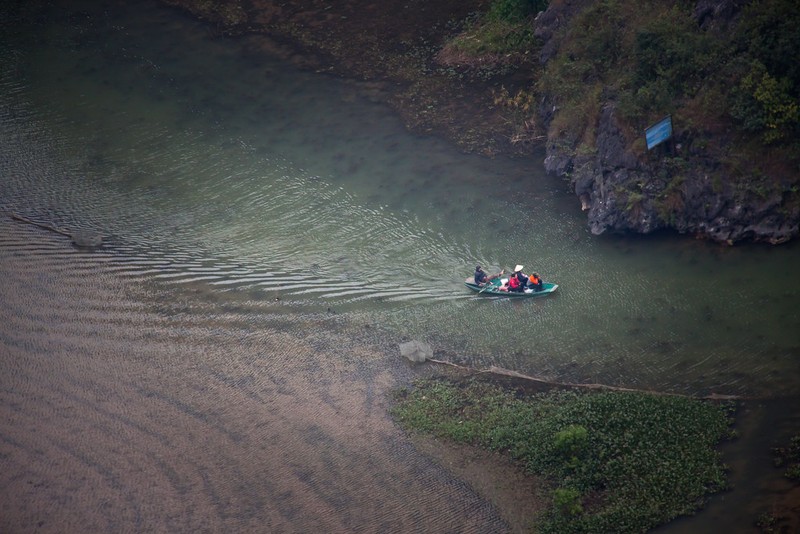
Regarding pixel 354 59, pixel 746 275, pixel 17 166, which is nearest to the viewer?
pixel 746 275

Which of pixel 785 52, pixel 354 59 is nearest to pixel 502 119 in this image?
pixel 354 59

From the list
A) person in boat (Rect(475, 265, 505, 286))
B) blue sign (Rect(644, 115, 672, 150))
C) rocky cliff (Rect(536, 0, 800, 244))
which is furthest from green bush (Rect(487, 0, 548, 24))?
person in boat (Rect(475, 265, 505, 286))

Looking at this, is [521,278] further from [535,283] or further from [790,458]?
[790,458]

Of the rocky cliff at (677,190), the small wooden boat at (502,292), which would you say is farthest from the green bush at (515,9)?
the small wooden boat at (502,292)

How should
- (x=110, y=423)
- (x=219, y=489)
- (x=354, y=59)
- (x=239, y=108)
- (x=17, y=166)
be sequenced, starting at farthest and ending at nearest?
1. (x=354, y=59)
2. (x=239, y=108)
3. (x=17, y=166)
4. (x=110, y=423)
5. (x=219, y=489)

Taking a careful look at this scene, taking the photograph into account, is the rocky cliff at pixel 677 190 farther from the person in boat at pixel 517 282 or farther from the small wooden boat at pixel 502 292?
the person in boat at pixel 517 282

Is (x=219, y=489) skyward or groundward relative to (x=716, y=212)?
groundward

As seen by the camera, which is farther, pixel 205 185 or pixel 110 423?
pixel 205 185

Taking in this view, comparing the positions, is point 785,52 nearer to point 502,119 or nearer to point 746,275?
point 746,275
